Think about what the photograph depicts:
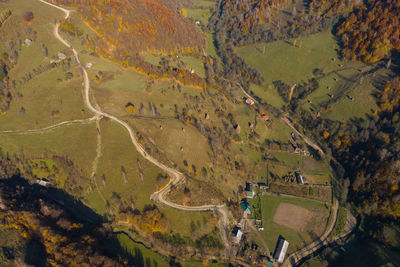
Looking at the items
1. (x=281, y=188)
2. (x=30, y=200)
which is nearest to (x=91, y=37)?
(x=30, y=200)

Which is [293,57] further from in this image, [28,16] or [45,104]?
[28,16]

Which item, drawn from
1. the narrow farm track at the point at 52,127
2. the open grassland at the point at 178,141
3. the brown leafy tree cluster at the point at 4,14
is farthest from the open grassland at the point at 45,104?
the brown leafy tree cluster at the point at 4,14

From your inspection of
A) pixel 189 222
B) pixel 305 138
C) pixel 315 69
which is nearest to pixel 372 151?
pixel 305 138

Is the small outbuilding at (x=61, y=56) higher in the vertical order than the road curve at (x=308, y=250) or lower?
higher

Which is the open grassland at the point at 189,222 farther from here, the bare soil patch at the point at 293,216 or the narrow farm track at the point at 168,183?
the bare soil patch at the point at 293,216

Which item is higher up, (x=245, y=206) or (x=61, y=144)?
(x=61, y=144)

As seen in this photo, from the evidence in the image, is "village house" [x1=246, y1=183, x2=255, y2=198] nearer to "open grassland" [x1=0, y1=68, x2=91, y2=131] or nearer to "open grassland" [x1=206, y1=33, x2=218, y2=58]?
"open grassland" [x1=0, y1=68, x2=91, y2=131]
